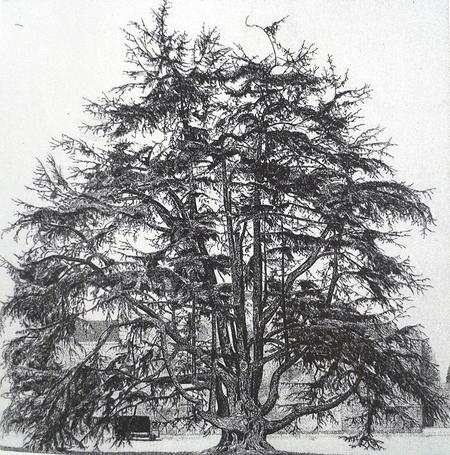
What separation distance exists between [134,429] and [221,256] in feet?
8.11

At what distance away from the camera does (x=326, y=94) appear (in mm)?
8945

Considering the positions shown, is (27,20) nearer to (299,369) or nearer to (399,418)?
(299,369)

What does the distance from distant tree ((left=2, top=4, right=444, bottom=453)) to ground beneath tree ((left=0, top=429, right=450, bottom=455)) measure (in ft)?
0.82

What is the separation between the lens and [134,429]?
8.82m

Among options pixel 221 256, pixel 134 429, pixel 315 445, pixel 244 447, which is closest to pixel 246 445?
pixel 244 447

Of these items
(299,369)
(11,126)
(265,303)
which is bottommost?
(299,369)

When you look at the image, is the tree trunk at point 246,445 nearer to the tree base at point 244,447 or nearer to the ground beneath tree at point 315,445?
the tree base at point 244,447

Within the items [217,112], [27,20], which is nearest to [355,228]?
[217,112]

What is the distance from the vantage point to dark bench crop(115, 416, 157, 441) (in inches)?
343

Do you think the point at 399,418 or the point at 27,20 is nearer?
the point at 399,418

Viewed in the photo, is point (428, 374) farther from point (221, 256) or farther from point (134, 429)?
point (134, 429)

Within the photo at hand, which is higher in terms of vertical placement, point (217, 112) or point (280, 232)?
point (217, 112)

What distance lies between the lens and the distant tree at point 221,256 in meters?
8.70

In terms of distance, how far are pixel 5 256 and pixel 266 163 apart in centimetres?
365
